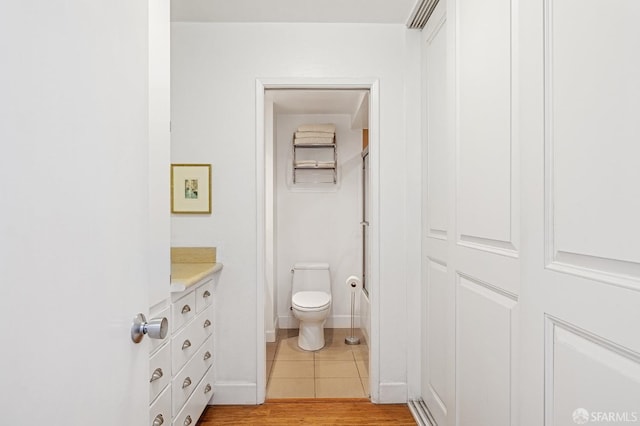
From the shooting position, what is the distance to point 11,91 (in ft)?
1.63

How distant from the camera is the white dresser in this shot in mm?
1538

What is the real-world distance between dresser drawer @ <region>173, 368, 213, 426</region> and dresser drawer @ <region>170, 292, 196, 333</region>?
1.37 ft

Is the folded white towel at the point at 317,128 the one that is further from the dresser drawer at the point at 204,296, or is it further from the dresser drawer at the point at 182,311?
the dresser drawer at the point at 182,311

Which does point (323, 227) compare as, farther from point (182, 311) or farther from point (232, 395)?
Answer: point (182, 311)

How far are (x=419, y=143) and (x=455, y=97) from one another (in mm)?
744

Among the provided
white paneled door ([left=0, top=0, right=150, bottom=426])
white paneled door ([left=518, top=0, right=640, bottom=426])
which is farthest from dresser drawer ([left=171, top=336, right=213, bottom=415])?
white paneled door ([left=518, top=0, right=640, bottom=426])

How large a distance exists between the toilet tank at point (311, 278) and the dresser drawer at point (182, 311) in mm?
1931

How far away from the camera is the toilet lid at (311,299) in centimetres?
338

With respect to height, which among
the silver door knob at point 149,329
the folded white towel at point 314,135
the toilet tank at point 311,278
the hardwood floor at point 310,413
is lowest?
the hardwood floor at point 310,413

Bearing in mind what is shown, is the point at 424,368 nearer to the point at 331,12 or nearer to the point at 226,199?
the point at 226,199

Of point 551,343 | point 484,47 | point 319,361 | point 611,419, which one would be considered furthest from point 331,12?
point 319,361

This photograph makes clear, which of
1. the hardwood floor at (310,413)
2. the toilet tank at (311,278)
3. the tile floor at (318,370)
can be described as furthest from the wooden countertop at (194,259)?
the toilet tank at (311,278)

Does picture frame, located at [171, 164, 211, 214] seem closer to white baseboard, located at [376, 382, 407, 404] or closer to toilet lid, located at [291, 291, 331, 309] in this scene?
toilet lid, located at [291, 291, 331, 309]

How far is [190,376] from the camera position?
1.99 metres
